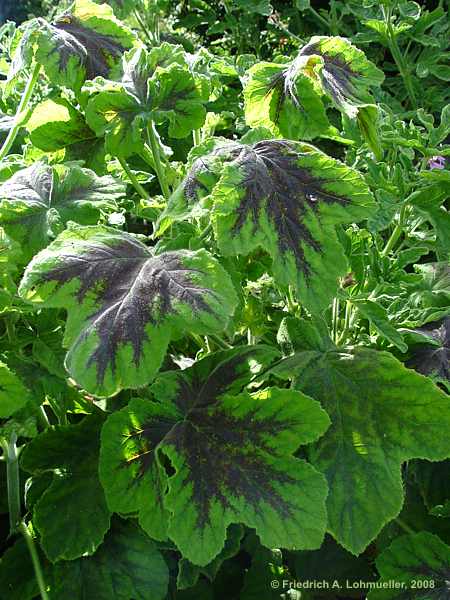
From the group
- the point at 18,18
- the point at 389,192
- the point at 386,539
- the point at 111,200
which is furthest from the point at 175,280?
the point at 18,18

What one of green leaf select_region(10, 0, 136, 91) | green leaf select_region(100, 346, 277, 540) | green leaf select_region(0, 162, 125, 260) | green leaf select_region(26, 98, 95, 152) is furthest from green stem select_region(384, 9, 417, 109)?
green leaf select_region(100, 346, 277, 540)

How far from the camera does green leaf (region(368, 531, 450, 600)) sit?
1.08m

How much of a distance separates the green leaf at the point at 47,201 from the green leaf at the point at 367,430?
378mm

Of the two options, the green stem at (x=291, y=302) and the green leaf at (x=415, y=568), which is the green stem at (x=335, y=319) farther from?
the green leaf at (x=415, y=568)

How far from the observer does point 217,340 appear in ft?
3.91

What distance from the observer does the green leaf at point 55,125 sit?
127cm

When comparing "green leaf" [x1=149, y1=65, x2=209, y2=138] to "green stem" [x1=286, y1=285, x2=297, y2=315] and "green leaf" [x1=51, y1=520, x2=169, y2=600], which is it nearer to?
"green stem" [x1=286, y1=285, x2=297, y2=315]

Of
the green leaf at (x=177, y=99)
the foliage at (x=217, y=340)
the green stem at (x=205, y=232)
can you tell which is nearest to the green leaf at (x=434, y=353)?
the foliage at (x=217, y=340)

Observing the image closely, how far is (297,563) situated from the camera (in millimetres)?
1312

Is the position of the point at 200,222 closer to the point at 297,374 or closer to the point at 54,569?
the point at 297,374

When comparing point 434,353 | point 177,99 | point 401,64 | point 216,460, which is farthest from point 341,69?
point 401,64

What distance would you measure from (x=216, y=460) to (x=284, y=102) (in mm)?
559

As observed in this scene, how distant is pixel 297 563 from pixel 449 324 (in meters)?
0.50

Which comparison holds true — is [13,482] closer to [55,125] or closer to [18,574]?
[18,574]
